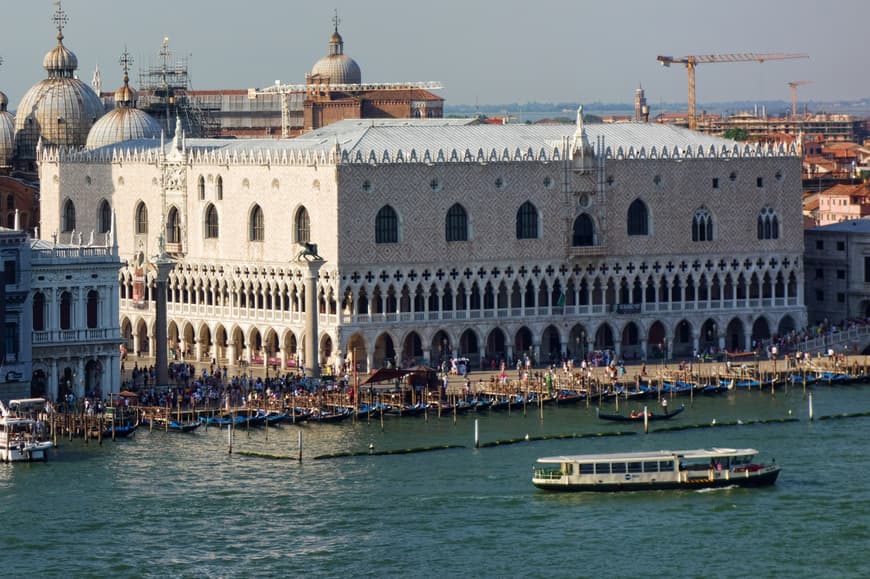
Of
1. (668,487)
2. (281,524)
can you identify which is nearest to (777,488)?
(668,487)

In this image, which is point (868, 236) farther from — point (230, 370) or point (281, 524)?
point (281, 524)

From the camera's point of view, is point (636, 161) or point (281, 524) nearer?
point (281, 524)

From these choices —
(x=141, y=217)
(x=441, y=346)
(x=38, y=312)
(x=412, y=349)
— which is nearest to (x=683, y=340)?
(x=441, y=346)

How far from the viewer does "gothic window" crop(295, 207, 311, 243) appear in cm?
9831

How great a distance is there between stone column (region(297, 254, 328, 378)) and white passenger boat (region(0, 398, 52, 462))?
14.1 metres

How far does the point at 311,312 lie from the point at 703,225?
17588 millimetres

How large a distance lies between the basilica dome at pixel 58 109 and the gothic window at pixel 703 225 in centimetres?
3256

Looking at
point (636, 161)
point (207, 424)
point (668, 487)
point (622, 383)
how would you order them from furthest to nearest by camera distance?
point (636, 161) < point (622, 383) < point (207, 424) < point (668, 487)

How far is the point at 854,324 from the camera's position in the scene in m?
105

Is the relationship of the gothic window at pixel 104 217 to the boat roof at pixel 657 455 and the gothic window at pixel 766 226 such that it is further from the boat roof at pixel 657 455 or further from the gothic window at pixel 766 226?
the boat roof at pixel 657 455

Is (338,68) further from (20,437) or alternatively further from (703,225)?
(20,437)

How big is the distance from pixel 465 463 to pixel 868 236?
107ft

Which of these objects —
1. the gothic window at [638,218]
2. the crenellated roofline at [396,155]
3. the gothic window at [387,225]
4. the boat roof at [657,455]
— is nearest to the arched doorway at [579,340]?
the gothic window at [638,218]

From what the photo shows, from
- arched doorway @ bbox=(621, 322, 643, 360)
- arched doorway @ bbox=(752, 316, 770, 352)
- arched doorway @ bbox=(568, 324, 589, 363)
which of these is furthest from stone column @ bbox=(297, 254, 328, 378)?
arched doorway @ bbox=(752, 316, 770, 352)
